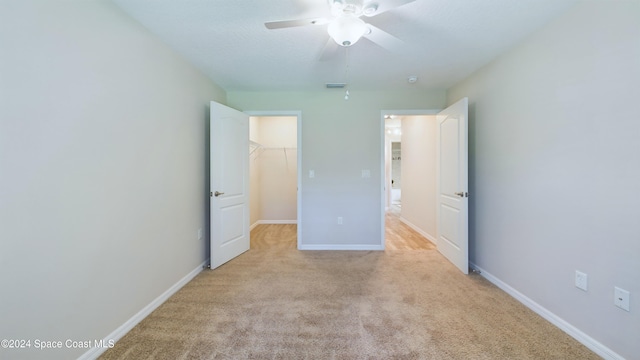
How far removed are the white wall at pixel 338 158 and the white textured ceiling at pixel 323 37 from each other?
1.30ft

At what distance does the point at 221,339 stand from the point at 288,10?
2316mm

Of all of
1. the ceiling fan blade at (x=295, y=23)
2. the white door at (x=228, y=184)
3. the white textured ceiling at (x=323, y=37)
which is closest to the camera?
the ceiling fan blade at (x=295, y=23)

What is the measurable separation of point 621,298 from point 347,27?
2263 millimetres

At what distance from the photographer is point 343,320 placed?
180 centimetres

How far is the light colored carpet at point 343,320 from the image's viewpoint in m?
1.50

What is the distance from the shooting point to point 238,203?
3.13 metres

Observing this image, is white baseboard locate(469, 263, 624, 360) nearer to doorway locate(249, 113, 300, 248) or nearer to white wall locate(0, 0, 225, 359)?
white wall locate(0, 0, 225, 359)

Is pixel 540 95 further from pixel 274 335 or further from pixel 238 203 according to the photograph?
pixel 238 203

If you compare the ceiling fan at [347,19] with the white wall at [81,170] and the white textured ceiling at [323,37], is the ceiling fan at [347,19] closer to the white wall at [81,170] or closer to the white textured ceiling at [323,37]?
the white textured ceiling at [323,37]

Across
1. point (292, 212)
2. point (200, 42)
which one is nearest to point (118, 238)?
point (200, 42)

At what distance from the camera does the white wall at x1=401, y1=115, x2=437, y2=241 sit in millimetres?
3916

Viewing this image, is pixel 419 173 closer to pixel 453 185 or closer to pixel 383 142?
pixel 383 142

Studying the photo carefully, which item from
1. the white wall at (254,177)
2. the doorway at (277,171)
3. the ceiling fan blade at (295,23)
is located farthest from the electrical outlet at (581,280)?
the white wall at (254,177)

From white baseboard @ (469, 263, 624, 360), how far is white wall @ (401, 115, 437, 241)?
5.01 feet
